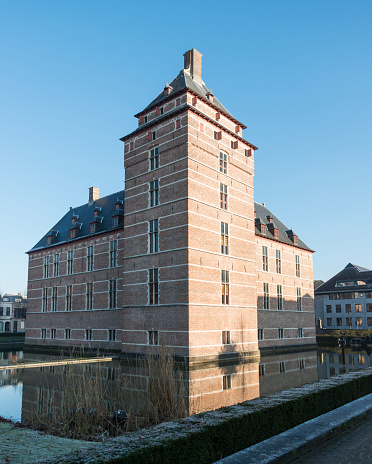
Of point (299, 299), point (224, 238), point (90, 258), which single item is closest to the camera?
point (224, 238)

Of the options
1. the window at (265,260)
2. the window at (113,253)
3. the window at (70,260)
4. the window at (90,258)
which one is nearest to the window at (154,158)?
the window at (113,253)

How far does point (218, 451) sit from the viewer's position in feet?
19.3

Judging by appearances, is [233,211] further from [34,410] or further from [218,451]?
[218,451]

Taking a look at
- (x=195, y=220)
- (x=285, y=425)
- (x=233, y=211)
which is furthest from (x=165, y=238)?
(x=285, y=425)

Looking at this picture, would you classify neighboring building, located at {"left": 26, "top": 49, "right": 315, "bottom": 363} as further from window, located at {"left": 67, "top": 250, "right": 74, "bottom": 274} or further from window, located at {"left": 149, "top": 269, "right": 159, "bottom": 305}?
window, located at {"left": 67, "top": 250, "right": 74, "bottom": 274}

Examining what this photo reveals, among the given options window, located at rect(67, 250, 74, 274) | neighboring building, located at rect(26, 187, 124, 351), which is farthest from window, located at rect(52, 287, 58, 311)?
window, located at rect(67, 250, 74, 274)

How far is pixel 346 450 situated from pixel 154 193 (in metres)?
24.3

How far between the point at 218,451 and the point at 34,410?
29.1 ft

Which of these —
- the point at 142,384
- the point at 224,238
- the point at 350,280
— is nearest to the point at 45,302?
the point at 224,238

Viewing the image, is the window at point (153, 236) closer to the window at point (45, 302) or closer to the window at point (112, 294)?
the window at point (112, 294)

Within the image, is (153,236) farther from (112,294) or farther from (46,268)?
(46,268)

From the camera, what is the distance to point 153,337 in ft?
88.6

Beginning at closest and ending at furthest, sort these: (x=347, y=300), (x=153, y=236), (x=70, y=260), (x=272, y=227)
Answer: (x=153, y=236) → (x=70, y=260) → (x=272, y=227) → (x=347, y=300)

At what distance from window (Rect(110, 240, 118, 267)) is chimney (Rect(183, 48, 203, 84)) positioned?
593 inches
